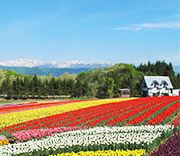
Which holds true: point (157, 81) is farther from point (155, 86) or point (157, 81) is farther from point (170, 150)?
point (170, 150)

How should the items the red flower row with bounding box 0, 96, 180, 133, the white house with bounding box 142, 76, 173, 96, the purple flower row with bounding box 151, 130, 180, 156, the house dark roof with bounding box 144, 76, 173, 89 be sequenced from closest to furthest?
the purple flower row with bounding box 151, 130, 180, 156 → the red flower row with bounding box 0, 96, 180, 133 → the white house with bounding box 142, 76, 173, 96 → the house dark roof with bounding box 144, 76, 173, 89

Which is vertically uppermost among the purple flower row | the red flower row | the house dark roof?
the house dark roof

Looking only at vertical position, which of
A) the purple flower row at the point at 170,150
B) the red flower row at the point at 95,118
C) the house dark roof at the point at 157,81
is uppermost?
the house dark roof at the point at 157,81

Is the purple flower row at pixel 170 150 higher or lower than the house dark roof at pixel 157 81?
lower

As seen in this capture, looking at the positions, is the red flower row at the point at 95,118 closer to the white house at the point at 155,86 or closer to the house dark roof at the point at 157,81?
the white house at the point at 155,86

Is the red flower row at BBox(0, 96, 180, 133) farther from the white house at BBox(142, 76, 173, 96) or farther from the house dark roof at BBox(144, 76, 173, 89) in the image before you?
the house dark roof at BBox(144, 76, 173, 89)

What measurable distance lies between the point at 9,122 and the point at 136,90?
50.0 metres

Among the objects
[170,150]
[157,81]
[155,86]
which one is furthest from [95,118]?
[157,81]

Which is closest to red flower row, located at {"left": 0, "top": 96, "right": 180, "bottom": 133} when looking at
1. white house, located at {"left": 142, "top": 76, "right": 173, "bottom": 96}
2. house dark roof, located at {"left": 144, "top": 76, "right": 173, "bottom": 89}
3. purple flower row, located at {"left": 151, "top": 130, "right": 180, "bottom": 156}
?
purple flower row, located at {"left": 151, "top": 130, "right": 180, "bottom": 156}

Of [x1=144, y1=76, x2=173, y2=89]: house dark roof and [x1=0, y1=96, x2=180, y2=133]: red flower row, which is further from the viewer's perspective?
[x1=144, y1=76, x2=173, y2=89]: house dark roof

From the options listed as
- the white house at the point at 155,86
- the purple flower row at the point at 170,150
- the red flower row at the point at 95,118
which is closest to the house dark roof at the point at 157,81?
the white house at the point at 155,86

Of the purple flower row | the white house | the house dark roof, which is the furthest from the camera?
the house dark roof

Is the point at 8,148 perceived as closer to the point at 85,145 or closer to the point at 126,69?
the point at 85,145

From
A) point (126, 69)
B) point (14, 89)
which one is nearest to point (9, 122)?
point (14, 89)
